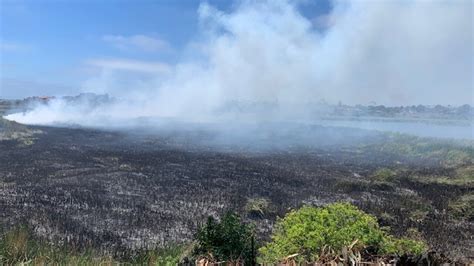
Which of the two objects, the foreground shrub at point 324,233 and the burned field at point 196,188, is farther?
the burned field at point 196,188

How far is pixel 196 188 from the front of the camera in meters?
19.3

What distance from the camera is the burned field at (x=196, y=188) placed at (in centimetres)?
1342

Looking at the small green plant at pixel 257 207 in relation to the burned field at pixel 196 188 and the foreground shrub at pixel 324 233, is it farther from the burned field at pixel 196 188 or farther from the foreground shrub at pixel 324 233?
the foreground shrub at pixel 324 233

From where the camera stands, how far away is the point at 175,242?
11969mm

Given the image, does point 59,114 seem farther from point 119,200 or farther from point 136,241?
point 136,241

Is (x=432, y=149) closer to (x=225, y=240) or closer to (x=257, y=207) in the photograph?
(x=257, y=207)

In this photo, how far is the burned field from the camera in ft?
44.0

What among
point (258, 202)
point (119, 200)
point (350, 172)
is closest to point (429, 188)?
point (350, 172)

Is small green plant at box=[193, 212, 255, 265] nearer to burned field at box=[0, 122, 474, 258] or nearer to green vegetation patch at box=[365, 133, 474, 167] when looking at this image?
burned field at box=[0, 122, 474, 258]

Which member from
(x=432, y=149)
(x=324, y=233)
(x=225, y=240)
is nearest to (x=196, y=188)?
(x=225, y=240)

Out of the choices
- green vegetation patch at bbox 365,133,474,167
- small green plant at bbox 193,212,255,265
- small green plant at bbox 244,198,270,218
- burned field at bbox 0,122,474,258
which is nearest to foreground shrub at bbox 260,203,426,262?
small green plant at bbox 193,212,255,265

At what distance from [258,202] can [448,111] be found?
418 feet

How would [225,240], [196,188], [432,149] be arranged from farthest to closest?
[432,149] < [196,188] < [225,240]

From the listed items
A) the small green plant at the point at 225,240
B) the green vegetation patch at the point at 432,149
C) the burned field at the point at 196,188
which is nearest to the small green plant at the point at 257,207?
the burned field at the point at 196,188
